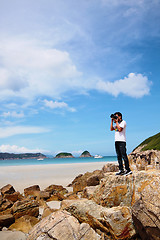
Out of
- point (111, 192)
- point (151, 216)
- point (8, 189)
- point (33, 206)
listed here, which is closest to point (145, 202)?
point (151, 216)

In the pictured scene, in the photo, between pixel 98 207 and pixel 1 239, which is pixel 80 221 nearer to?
pixel 98 207

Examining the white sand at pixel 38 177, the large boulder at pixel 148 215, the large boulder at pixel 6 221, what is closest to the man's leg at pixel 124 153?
the large boulder at pixel 148 215

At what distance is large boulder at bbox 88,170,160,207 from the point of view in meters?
7.48

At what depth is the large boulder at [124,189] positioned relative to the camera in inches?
295

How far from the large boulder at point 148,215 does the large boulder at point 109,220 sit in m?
0.36

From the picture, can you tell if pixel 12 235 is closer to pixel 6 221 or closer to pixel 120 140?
pixel 6 221

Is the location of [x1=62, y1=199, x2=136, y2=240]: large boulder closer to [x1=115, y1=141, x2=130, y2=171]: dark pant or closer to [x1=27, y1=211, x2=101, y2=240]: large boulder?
[x1=27, y1=211, x2=101, y2=240]: large boulder

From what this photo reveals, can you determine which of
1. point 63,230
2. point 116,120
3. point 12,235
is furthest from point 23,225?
point 116,120

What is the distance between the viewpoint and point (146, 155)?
18828 millimetres

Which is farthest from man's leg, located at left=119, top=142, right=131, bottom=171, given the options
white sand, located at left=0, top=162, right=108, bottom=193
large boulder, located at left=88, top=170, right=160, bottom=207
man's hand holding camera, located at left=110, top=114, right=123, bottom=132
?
white sand, located at left=0, top=162, right=108, bottom=193

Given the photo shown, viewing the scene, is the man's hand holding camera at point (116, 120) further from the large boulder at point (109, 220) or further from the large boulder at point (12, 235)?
the large boulder at point (12, 235)

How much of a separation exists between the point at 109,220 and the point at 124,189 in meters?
1.63

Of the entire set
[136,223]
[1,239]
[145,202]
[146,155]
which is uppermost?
[146,155]

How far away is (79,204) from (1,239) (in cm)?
345
